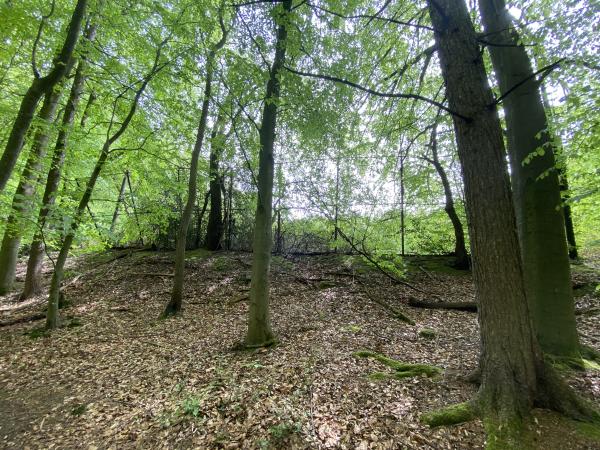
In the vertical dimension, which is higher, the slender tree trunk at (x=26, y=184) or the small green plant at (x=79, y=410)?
the slender tree trunk at (x=26, y=184)

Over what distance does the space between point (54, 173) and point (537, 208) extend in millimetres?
9816

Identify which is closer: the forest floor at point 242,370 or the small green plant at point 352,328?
the forest floor at point 242,370

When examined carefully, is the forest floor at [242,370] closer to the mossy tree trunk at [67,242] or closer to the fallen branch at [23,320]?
the fallen branch at [23,320]

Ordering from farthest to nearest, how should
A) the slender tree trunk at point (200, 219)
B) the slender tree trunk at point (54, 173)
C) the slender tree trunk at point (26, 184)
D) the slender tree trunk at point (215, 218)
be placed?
the slender tree trunk at point (200, 219) < the slender tree trunk at point (215, 218) < the slender tree trunk at point (26, 184) < the slender tree trunk at point (54, 173)

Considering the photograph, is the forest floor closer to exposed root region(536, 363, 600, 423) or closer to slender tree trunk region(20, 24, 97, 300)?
exposed root region(536, 363, 600, 423)

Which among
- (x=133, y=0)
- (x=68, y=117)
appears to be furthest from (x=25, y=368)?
(x=133, y=0)

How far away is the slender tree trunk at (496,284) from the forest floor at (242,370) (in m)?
0.19

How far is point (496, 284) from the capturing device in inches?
104

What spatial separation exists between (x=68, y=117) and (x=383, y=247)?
9.55 meters

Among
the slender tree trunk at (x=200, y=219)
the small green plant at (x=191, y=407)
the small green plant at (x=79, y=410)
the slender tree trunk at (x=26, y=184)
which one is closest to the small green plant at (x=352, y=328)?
the small green plant at (x=191, y=407)

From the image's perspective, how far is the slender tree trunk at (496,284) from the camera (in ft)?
8.39

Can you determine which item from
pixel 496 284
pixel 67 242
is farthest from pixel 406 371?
pixel 67 242

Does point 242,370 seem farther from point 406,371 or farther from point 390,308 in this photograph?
point 390,308

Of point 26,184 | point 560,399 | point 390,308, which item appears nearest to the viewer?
point 560,399
